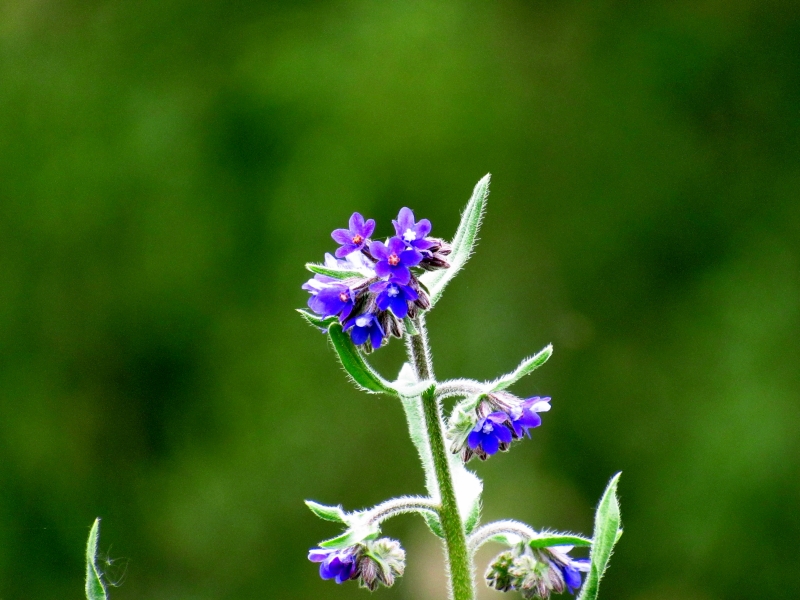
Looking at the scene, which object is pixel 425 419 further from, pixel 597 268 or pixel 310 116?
pixel 310 116

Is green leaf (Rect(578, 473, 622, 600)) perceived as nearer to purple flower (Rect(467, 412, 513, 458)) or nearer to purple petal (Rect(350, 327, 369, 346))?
purple flower (Rect(467, 412, 513, 458))

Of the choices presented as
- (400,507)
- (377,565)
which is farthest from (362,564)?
(400,507)

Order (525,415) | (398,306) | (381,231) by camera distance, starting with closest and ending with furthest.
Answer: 1. (398,306)
2. (525,415)
3. (381,231)

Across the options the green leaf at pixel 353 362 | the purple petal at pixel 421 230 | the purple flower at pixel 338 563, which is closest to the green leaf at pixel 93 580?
the purple flower at pixel 338 563

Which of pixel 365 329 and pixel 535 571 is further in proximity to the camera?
pixel 535 571

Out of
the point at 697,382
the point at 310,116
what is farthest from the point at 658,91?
the point at 310,116

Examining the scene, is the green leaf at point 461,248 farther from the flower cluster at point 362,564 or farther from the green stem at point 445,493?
the flower cluster at point 362,564

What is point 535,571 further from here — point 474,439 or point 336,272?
point 336,272
